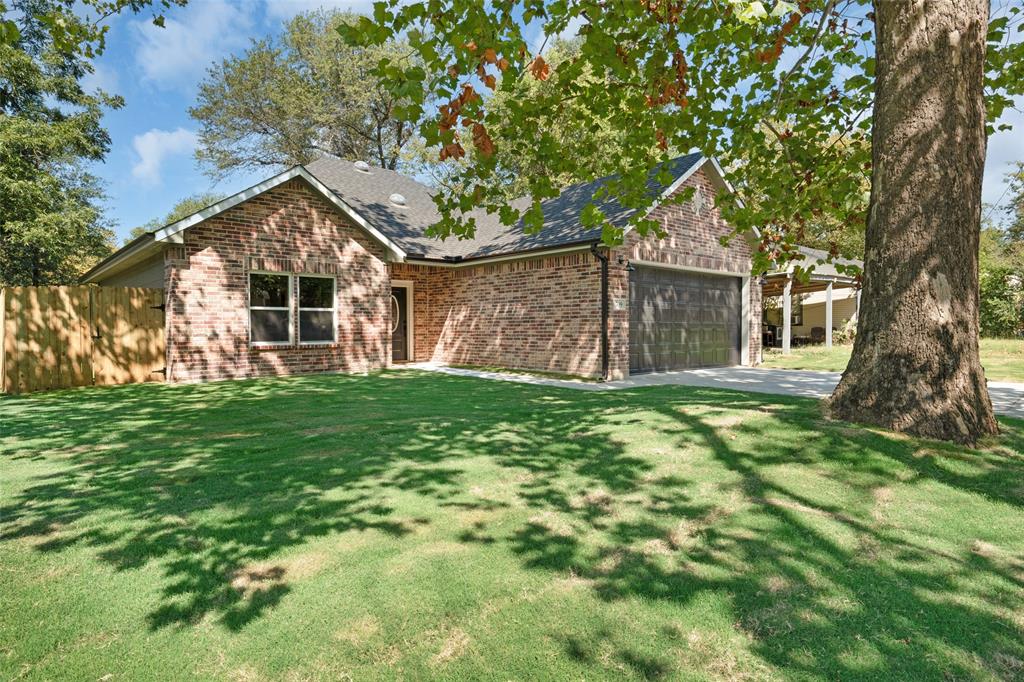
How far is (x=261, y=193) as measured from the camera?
12.6 m

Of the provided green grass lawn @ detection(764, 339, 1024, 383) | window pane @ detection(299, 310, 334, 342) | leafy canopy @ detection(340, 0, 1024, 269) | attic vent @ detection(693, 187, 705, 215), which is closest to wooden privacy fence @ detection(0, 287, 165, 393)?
window pane @ detection(299, 310, 334, 342)

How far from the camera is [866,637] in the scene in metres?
2.48

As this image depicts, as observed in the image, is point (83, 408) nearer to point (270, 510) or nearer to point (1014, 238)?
point (270, 510)

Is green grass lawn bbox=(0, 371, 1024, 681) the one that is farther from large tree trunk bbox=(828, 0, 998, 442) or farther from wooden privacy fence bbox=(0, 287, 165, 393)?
wooden privacy fence bbox=(0, 287, 165, 393)

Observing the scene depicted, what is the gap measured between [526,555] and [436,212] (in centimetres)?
1338

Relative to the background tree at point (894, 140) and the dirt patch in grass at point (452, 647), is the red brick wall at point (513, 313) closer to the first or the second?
the background tree at point (894, 140)

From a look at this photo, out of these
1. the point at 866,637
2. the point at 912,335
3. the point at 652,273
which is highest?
the point at 652,273

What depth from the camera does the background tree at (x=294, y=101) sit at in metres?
30.4

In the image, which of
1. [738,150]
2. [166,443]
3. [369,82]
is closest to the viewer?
[166,443]

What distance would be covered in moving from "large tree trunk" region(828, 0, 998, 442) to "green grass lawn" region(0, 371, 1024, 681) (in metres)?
0.50

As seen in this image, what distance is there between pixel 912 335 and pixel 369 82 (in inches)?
1233

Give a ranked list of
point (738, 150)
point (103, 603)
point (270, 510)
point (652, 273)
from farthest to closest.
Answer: point (652, 273) < point (738, 150) < point (270, 510) < point (103, 603)

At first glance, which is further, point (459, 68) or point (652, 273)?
point (652, 273)

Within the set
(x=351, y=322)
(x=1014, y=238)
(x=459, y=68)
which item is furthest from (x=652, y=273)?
(x=1014, y=238)
